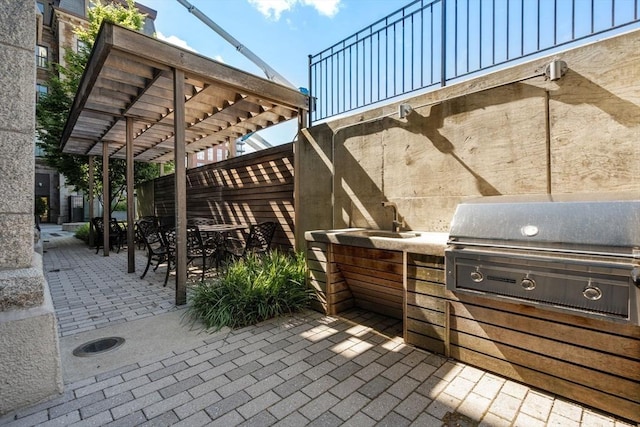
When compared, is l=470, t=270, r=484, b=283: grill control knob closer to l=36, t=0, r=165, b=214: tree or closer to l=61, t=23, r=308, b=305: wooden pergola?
l=61, t=23, r=308, b=305: wooden pergola

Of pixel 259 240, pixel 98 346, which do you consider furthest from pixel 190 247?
pixel 98 346

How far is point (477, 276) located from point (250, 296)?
221 cm

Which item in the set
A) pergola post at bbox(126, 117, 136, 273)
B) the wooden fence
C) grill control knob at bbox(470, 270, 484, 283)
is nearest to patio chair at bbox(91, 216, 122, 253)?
the wooden fence

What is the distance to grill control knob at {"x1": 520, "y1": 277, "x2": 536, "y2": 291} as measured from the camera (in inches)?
72.4

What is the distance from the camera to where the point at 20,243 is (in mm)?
1961

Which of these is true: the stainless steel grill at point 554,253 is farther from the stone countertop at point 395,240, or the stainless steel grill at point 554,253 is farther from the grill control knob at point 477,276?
the stone countertop at point 395,240

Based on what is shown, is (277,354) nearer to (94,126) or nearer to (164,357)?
(164,357)

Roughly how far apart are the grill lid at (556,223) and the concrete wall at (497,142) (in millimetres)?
473

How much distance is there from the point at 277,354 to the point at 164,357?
90cm

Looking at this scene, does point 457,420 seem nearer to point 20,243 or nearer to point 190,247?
point 20,243

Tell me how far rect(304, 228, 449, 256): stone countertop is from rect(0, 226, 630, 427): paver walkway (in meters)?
0.83

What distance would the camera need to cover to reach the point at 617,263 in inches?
61.8

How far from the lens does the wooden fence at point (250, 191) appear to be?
536cm

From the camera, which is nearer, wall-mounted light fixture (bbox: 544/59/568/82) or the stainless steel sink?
wall-mounted light fixture (bbox: 544/59/568/82)
